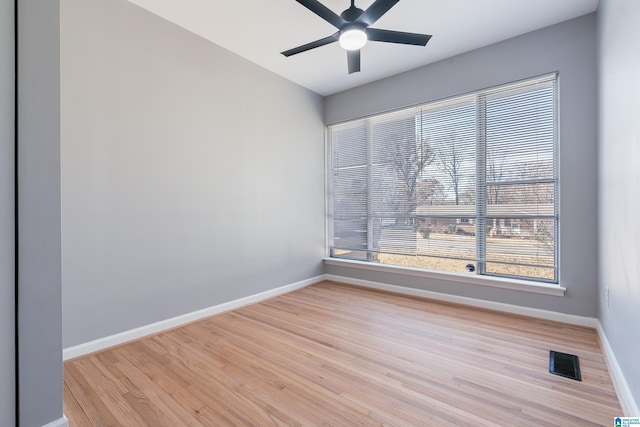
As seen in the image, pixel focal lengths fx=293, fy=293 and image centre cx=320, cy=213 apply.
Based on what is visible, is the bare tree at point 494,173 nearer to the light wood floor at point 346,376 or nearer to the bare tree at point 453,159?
the bare tree at point 453,159

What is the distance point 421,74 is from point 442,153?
1010mm

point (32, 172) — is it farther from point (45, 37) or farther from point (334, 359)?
point (334, 359)

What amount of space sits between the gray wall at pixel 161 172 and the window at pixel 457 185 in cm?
103

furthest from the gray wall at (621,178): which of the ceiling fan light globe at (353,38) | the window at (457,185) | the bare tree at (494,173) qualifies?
the ceiling fan light globe at (353,38)

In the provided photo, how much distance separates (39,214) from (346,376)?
1.88 metres

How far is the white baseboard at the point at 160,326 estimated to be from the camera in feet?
7.22

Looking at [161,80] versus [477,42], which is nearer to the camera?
[161,80]

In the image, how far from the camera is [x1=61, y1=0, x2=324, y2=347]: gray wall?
220cm

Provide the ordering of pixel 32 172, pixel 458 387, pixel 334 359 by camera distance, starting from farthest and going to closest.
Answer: pixel 334 359 → pixel 458 387 → pixel 32 172

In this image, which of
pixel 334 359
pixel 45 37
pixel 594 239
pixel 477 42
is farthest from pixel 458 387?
pixel 477 42

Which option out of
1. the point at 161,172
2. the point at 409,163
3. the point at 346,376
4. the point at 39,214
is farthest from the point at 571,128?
the point at 39,214

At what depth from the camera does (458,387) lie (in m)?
1.78

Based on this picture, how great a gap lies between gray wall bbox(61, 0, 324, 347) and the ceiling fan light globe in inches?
58.4

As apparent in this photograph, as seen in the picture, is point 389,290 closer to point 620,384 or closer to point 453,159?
point 453,159
